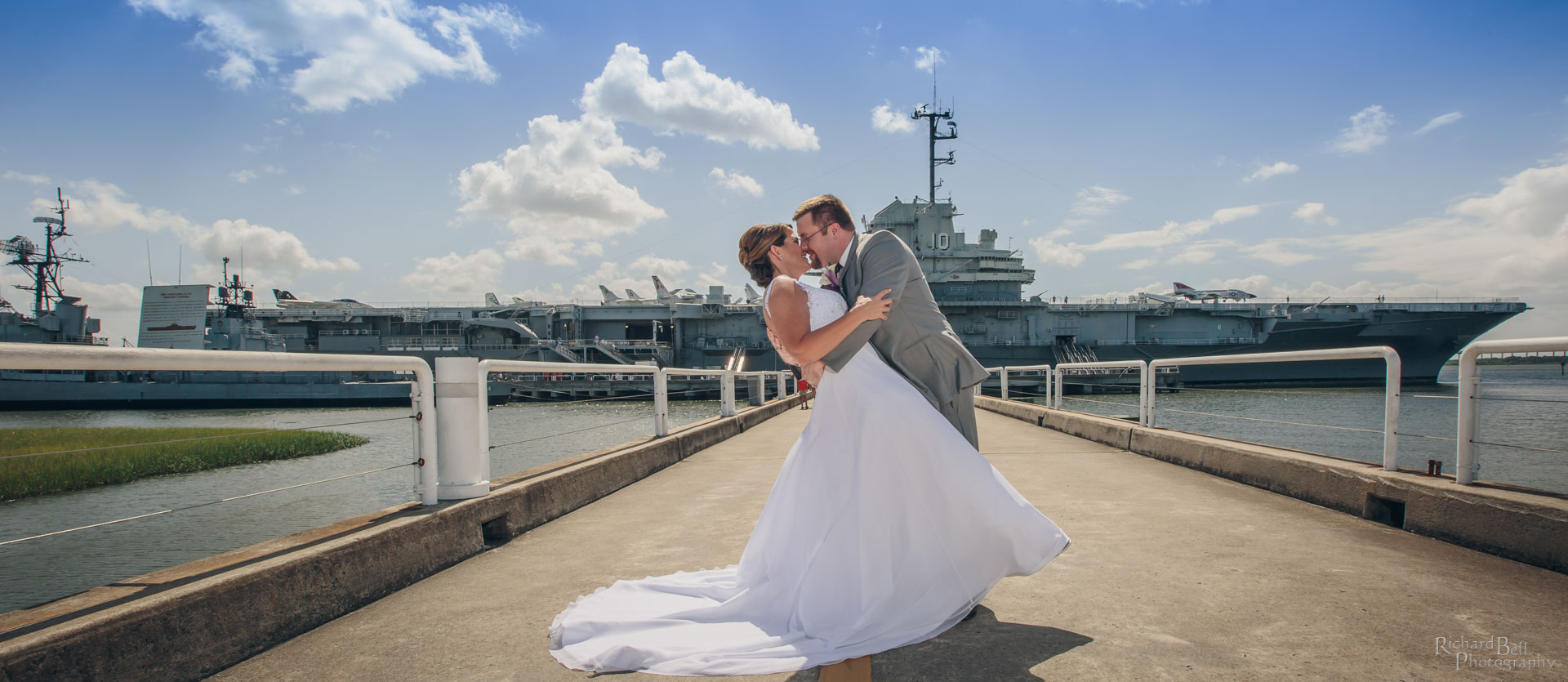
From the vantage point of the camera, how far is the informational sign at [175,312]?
38406 millimetres

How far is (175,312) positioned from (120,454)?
35.2 m

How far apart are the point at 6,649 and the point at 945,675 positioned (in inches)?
90.5

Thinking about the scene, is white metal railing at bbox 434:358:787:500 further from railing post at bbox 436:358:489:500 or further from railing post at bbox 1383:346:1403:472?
railing post at bbox 1383:346:1403:472

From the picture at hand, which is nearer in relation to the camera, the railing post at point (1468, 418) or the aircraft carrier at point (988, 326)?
the railing post at point (1468, 418)

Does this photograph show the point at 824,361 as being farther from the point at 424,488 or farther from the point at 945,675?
the point at 424,488

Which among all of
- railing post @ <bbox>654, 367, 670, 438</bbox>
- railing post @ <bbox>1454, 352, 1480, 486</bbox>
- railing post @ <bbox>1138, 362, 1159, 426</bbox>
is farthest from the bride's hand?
railing post @ <bbox>1138, 362, 1159, 426</bbox>

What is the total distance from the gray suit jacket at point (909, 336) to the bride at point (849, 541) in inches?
3.3

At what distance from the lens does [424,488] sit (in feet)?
10.9

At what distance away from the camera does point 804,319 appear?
2.19 m

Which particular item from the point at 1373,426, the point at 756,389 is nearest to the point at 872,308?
the point at 756,389

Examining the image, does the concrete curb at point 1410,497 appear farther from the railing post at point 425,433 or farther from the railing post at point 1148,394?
the railing post at point 425,433

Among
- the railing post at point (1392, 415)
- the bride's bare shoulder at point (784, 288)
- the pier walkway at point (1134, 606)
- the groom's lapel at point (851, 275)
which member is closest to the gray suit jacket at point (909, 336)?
the groom's lapel at point (851, 275)

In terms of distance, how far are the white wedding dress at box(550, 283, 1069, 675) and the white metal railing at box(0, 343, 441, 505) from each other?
4.63ft

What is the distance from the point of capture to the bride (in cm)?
209
